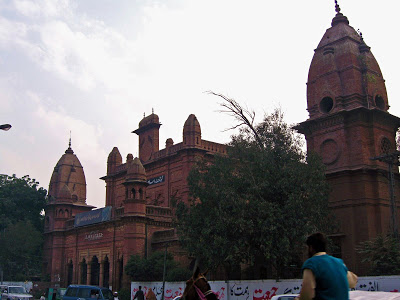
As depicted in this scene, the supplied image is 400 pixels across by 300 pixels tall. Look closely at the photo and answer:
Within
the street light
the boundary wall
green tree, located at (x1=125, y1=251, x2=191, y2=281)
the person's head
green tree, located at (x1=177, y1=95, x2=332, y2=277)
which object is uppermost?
the street light

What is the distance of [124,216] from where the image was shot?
3341cm

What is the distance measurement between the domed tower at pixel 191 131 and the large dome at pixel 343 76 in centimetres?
981

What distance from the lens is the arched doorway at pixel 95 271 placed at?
125 ft

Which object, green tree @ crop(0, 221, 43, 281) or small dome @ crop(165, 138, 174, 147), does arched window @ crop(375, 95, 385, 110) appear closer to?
small dome @ crop(165, 138, 174, 147)

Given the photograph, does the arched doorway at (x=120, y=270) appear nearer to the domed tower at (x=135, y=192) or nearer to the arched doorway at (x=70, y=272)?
the domed tower at (x=135, y=192)

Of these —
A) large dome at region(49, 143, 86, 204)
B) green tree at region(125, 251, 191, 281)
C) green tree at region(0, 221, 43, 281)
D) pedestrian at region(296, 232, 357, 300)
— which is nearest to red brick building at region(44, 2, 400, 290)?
green tree at region(125, 251, 191, 281)

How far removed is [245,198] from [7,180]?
4720 cm

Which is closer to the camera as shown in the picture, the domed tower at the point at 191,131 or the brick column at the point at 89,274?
the domed tower at the point at 191,131

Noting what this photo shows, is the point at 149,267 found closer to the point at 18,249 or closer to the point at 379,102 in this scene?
the point at 379,102

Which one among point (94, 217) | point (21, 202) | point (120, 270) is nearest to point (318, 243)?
point (120, 270)

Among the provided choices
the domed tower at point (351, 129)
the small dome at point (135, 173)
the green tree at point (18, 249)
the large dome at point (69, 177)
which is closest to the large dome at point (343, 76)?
the domed tower at point (351, 129)

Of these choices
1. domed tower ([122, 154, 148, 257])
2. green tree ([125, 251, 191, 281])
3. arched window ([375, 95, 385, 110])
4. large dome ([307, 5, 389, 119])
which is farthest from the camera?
domed tower ([122, 154, 148, 257])

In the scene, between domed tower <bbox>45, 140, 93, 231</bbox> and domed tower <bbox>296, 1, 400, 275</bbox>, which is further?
domed tower <bbox>45, 140, 93, 231</bbox>

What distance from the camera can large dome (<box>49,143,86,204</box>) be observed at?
5297 cm
